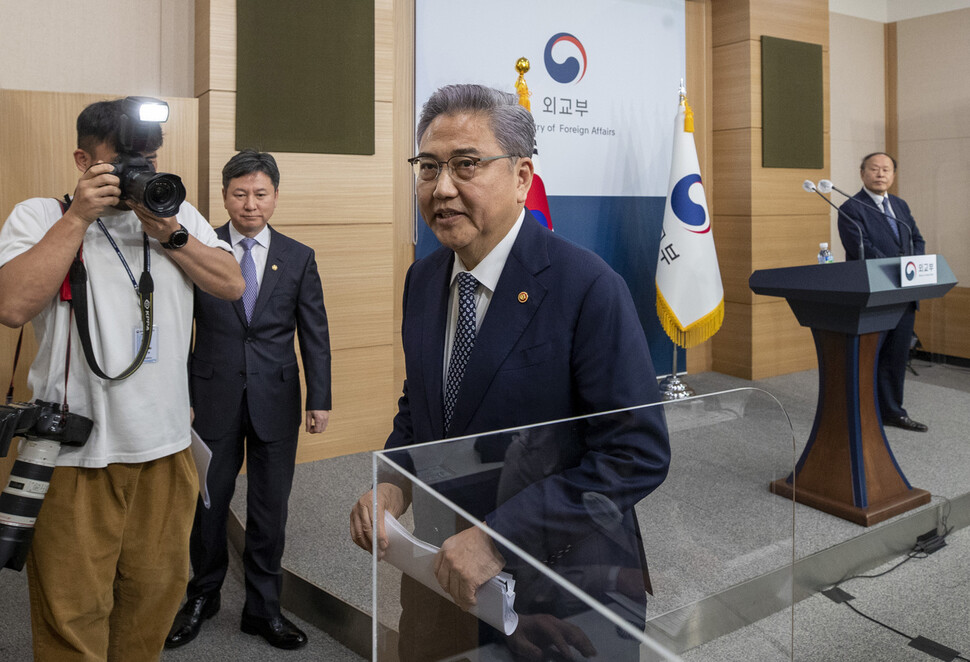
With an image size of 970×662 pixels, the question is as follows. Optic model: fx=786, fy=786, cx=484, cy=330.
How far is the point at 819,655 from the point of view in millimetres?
2432

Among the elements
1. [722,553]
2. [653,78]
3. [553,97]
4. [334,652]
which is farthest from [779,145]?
[722,553]

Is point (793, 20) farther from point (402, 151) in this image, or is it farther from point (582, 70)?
point (402, 151)

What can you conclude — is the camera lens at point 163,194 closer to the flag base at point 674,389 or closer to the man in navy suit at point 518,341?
the man in navy suit at point 518,341

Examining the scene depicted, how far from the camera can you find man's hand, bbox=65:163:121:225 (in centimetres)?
159

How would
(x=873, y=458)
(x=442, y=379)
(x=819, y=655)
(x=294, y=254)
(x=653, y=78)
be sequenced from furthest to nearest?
(x=653, y=78) → (x=873, y=458) → (x=294, y=254) → (x=819, y=655) → (x=442, y=379)

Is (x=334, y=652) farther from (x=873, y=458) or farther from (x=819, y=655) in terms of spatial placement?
(x=873, y=458)

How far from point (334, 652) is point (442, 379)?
1.47 meters

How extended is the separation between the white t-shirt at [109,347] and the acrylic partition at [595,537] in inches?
39.0

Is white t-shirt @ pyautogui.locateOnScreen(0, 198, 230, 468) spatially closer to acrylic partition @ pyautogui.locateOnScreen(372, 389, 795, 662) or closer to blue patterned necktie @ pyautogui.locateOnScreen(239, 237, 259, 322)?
blue patterned necktie @ pyautogui.locateOnScreen(239, 237, 259, 322)

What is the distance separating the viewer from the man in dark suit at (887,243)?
4863 millimetres

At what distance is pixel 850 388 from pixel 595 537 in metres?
2.88

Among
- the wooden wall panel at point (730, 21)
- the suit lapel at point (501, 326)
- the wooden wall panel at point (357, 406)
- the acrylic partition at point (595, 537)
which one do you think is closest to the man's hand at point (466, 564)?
the acrylic partition at point (595, 537)

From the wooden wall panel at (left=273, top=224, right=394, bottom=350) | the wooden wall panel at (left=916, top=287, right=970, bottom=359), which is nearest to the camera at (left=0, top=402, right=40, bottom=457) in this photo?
the wooden wall panel at (left=273, top=224, right=394, bottom=350)

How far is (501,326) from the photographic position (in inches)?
50.9
